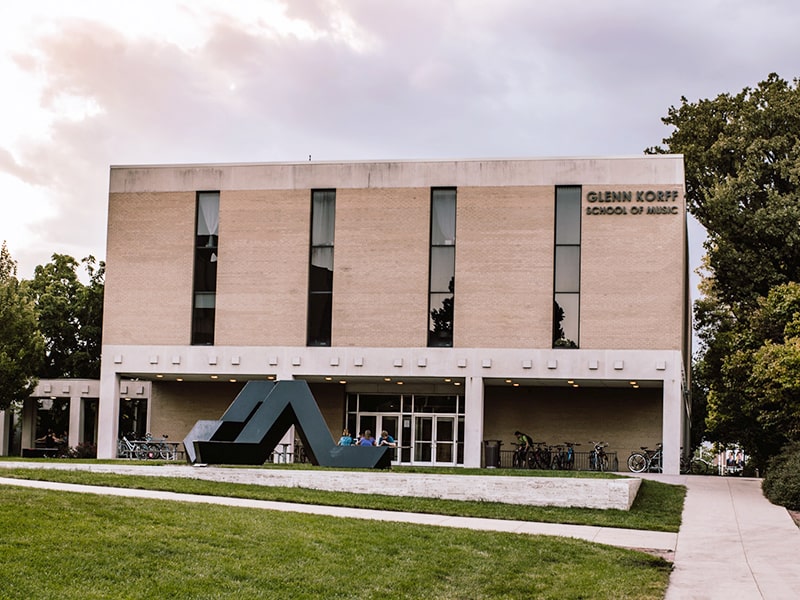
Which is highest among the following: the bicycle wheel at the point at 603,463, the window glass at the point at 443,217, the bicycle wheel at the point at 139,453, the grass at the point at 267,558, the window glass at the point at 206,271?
the window glass at the point at 443,217

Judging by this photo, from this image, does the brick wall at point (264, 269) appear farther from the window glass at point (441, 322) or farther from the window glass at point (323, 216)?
the window glass at point (441, 322)

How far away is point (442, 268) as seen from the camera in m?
44.6

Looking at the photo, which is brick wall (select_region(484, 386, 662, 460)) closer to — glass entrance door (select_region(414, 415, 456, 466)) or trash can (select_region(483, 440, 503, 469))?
glass entrance door (select_region(414, 415, 456, 466))

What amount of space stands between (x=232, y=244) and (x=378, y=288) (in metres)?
6.61

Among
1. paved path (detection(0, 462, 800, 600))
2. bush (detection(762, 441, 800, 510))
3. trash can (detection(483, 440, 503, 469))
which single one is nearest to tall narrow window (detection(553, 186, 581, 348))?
trash can (detection(483, 440, 503, 469))

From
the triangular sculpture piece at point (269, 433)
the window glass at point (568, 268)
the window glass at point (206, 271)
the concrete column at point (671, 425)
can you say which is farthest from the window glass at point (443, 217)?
the triangular sculpture piece at point (269, 433)

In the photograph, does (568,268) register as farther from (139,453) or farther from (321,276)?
(139,453)

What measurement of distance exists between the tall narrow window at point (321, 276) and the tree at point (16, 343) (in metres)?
13.0

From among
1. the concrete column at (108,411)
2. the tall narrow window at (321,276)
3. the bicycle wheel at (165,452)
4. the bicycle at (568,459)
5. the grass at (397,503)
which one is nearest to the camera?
the grass at (397,503)

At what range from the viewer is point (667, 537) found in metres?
19.3

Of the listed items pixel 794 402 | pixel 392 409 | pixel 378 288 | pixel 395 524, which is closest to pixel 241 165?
pixel 378 288

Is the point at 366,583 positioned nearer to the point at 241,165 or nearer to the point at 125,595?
the point at 125,595

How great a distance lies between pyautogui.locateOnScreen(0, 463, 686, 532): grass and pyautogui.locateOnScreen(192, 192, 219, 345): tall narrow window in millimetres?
21607

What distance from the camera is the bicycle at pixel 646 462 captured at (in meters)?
42.8
